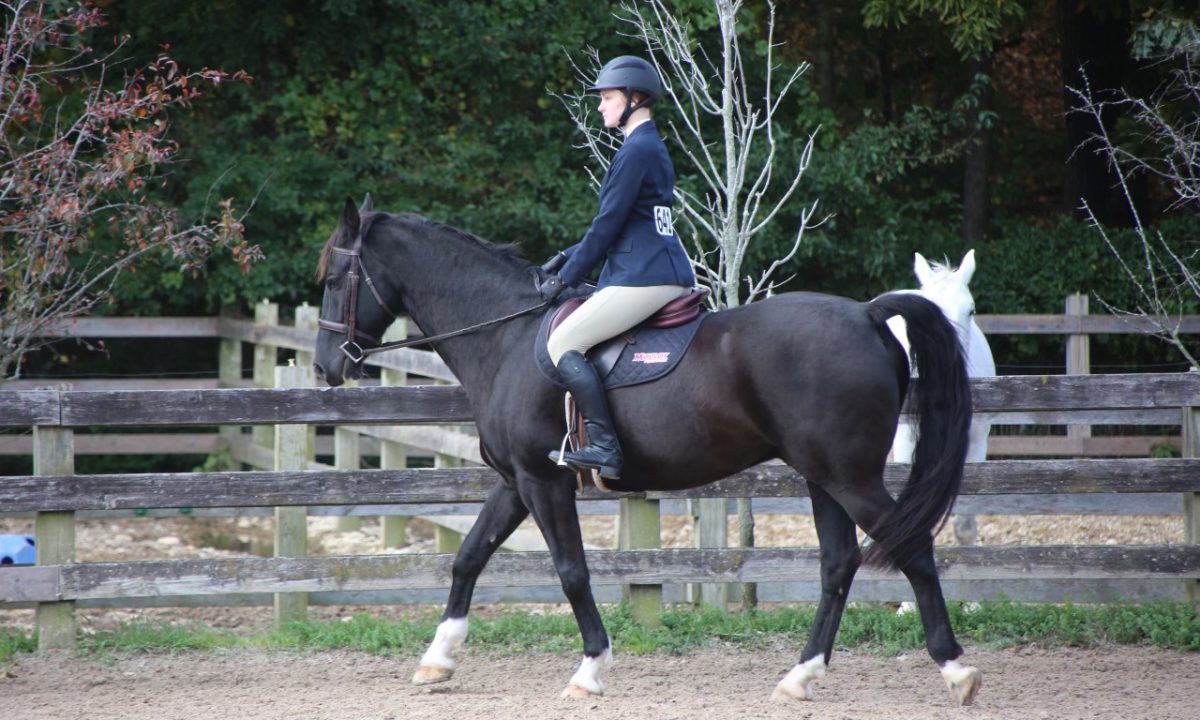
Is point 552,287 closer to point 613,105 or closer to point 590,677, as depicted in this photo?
point 613,105

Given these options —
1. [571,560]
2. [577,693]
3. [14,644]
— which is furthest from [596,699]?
[14,644]

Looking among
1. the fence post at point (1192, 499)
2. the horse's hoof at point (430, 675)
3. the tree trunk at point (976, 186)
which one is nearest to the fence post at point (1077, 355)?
the tree trunk at point (976, 186)

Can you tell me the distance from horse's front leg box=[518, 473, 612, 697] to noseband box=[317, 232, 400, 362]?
103 centimetres

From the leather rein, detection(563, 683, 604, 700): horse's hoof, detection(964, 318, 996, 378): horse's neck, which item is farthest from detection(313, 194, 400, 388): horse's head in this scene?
detection(964, 318, 996, 378): horse's neck

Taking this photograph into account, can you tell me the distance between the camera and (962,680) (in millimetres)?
5164

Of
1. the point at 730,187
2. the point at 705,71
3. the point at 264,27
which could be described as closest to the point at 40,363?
the point at 264,27

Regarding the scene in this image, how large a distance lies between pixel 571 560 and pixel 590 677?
52 centimetres

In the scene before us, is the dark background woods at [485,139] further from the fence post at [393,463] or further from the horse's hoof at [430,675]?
the horse's hoof at [430,675]

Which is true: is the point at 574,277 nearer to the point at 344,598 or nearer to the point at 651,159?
the point at 651,159

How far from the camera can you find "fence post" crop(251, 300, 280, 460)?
12202mm

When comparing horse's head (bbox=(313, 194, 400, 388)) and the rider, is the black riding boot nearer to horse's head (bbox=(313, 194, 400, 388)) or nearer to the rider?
the rider

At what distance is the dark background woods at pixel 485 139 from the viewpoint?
13.0 meters

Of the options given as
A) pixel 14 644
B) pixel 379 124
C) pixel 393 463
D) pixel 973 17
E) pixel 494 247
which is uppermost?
pixel 973 17

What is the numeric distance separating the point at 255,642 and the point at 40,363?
8781mm
